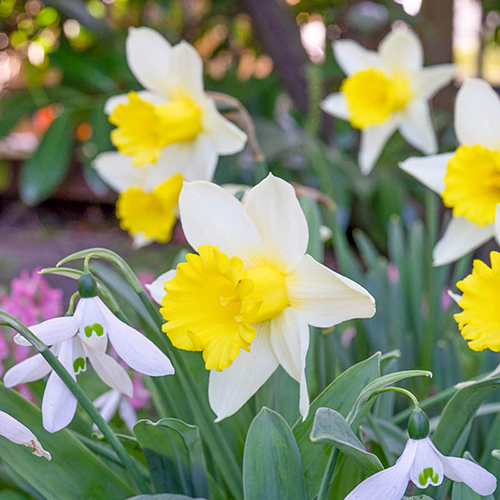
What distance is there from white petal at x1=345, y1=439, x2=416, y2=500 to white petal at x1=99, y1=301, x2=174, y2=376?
0.15 m

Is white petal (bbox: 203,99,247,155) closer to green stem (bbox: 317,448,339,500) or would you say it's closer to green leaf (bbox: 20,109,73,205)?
green stem (bbox: 317,448,339,500)

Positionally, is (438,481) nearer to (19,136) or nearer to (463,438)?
(463,438)

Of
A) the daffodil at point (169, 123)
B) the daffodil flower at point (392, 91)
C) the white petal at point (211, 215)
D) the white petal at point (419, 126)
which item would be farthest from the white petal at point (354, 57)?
the white petal at point (211, 215)

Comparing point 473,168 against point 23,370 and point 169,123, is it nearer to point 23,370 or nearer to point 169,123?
point 169,123

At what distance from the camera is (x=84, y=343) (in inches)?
18.6

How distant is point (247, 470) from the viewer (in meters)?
0.48

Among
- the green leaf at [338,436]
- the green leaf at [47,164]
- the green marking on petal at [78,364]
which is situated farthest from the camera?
the green leaf at [47,164]

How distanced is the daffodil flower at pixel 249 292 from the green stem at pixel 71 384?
0.26 ft

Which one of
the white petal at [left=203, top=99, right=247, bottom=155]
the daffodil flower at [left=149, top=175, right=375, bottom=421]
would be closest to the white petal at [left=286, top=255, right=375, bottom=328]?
the daffodil flower at [left=149, top=175, right=375, bottom=421]

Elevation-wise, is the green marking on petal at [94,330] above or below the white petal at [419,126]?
above

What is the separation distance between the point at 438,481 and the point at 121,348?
9.1 inches

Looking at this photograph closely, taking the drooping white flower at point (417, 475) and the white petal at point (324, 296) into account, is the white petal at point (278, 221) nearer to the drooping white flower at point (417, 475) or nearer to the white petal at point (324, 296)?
the white petal at point (324, 296)

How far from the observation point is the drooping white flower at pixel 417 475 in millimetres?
381

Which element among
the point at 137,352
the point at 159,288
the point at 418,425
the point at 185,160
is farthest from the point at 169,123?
the point at 418,425
